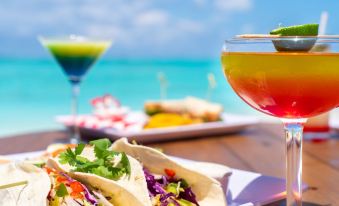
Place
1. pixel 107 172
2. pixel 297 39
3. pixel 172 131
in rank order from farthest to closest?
pixel 172 131
pixel 107 172
pixel 297 39

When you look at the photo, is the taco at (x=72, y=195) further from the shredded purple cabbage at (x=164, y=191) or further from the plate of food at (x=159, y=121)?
A: the plate of food at (x=159, y=121)

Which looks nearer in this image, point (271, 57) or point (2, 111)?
point (271, 57)

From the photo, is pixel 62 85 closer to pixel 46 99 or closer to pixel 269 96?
pixel 46 99

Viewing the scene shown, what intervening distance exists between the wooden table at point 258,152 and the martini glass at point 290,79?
305 mm

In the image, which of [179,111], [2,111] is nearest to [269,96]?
[179,111]

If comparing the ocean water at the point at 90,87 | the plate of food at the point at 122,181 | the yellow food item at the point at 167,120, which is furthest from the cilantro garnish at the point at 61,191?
the ocean water at the point at 90,87

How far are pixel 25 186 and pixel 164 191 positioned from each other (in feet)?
1.06

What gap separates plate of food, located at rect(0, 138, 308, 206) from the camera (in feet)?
3.60

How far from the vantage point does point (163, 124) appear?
258 centimetres

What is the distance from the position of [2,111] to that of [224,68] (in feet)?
41.5

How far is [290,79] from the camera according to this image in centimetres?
111

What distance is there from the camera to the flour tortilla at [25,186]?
3.40 feet

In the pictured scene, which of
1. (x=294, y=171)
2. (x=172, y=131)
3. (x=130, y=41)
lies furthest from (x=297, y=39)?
(x=130, y=41)

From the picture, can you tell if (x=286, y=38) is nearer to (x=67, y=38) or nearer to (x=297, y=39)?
(x=297, y=39)
